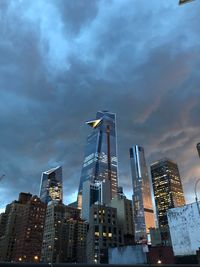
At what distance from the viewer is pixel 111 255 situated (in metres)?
105

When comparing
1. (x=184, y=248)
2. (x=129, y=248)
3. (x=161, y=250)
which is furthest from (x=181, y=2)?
(x=129, y=248)

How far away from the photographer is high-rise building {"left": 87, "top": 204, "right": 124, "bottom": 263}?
176 m

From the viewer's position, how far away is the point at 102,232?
600 feet

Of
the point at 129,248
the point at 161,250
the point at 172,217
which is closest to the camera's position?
the point at 172,217

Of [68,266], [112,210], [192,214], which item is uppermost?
[112,210]

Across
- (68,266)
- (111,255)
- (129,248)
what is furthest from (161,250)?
(68,266)

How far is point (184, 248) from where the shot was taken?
242 ft

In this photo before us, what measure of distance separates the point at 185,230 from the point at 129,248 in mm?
33665

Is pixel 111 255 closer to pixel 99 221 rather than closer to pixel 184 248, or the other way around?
A: pixel 184 248

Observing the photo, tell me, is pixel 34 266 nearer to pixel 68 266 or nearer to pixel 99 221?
pixel 68 266

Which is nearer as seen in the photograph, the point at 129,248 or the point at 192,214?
the point at 192,214

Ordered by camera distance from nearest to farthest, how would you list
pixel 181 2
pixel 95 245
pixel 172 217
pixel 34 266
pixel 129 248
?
pixel 34 266
pixel 181 2
pixel 172 217
pixel 129 248
pixel 95 245

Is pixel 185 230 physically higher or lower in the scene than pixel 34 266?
higher

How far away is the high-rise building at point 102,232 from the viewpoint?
6934 inches
